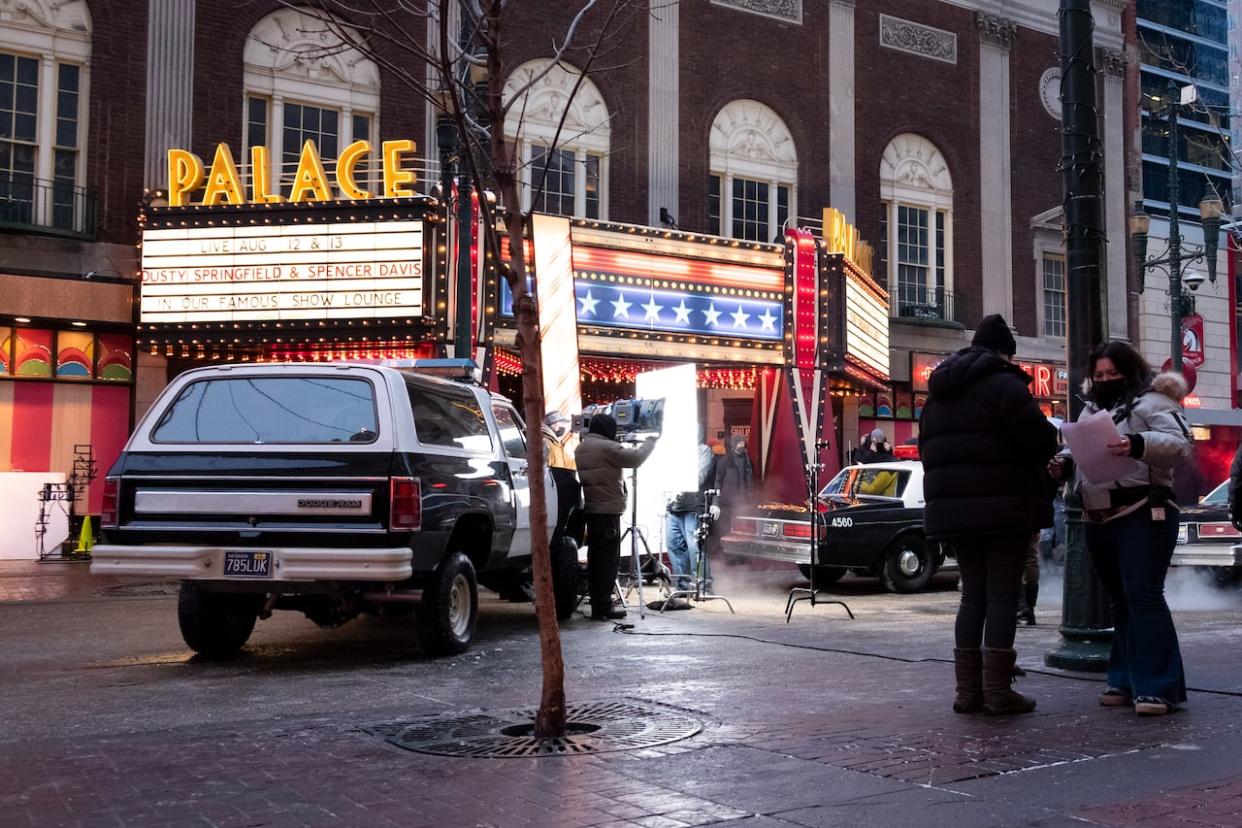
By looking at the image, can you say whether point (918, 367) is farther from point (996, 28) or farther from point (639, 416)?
point (639, 416)

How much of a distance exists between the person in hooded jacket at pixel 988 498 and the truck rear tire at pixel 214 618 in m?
5.10

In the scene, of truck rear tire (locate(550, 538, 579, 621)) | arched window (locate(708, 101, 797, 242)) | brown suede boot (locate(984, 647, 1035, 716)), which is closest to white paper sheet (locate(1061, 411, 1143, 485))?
brown suede boot (locate(984, 647, 1035, 716))

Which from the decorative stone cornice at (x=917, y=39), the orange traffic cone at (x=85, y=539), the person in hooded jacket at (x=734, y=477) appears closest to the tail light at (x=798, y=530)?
the person in hooded jacket at (x=734, y=477)

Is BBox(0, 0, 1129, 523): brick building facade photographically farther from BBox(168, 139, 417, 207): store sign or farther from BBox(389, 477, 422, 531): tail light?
BBox(389, 477, 422, 531): tail light

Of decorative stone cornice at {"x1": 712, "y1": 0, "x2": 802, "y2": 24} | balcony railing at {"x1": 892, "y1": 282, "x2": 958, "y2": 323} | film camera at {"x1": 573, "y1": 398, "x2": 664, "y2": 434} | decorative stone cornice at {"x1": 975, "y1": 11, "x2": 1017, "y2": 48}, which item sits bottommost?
film camera at {"x1": 573, "y1": 398, "x2": 664, "y2": 434}

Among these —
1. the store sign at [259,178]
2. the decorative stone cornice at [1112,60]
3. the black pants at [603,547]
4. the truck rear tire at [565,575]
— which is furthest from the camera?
the decorative stone cornice at [1112,60]

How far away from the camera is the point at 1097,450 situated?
6.27 meters

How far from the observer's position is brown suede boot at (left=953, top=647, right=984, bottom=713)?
630cm

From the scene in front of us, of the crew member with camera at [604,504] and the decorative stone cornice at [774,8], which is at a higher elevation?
the decorative stone cornice at [774,8]

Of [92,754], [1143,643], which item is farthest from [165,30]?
[1143,643]

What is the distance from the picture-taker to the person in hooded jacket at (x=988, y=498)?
6207 millimetres

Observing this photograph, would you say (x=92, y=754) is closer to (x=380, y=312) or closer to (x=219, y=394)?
(x=219, y=394)

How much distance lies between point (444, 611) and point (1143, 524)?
4643 millimetres

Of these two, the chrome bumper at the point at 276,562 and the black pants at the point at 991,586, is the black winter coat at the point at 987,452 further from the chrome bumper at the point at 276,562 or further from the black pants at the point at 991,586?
the chrome bumper at the point at 276,562
